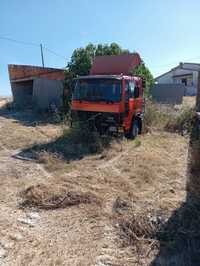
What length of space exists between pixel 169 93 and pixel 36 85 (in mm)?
11073

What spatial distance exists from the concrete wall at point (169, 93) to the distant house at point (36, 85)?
8.66 meters

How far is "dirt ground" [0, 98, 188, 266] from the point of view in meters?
3.20

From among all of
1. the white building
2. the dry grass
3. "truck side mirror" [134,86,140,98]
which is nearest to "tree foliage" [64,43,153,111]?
"truck side mirror" [134,86,140,98]

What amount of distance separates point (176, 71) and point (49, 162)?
32435 millimetres

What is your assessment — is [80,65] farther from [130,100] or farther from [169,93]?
[169,93]

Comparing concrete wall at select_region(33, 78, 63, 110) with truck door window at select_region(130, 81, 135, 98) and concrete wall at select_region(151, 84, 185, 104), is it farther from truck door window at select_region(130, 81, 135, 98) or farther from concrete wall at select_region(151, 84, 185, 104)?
concrete wall at select_region(151, 84, 185, 104)

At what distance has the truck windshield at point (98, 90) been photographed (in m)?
7.94

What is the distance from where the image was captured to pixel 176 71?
117 ft

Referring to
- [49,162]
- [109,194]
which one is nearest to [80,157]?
[49,162]

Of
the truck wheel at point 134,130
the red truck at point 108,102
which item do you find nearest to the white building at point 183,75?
the truck wheel at point 134,130

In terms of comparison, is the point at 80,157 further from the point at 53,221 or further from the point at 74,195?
the point at 53,221

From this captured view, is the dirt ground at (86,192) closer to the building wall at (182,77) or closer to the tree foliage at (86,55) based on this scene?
the tree foliage at (86,55)

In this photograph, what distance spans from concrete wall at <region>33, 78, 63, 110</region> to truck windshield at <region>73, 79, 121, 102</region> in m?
7.23

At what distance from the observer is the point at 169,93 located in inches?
867
